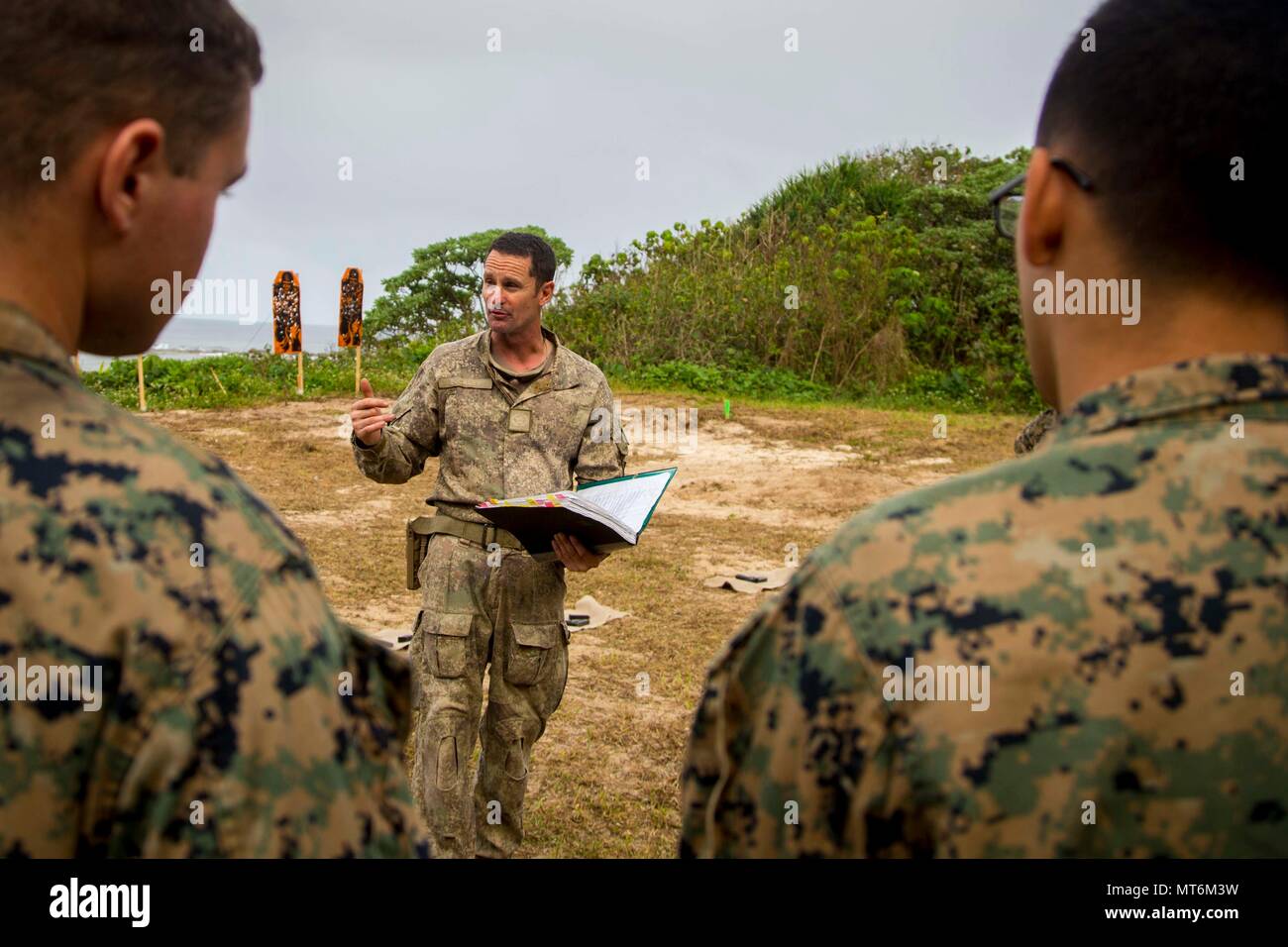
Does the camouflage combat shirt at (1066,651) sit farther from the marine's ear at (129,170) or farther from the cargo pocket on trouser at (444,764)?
the cargo pocket on trouser at (444,764)

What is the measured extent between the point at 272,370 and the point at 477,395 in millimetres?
13565

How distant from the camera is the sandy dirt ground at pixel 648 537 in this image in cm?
566

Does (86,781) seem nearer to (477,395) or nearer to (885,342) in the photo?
(477,395)

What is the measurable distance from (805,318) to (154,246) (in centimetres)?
1845

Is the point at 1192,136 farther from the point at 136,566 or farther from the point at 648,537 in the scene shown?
the point at 648,537

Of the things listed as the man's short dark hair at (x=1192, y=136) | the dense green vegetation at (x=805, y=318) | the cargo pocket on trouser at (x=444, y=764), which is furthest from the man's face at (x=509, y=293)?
the dense green vegetation at (x=805, y=318)

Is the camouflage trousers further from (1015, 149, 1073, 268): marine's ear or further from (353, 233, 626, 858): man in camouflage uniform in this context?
(1015, 149, 1073, 268): marine's ear

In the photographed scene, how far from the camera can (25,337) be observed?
122cm

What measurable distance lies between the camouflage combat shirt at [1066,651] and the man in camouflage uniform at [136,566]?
46 centimetres

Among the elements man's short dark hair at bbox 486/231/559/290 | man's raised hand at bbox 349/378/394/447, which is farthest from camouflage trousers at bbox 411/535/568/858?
man's short dark hair at bbox 486/231/559/290

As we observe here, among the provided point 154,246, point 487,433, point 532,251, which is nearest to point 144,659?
point 154,246

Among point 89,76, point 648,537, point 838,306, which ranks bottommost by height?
point 648,537

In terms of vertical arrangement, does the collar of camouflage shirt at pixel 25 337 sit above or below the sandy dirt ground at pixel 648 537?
above

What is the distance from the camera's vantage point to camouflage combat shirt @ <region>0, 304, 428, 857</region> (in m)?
1.12
